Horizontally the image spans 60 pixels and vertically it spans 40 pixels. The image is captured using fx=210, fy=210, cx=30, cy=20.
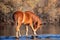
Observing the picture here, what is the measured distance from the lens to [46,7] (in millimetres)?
4008

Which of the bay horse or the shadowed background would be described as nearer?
the bay horse

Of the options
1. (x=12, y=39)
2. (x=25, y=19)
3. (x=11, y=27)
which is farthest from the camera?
(x=11, y=27)

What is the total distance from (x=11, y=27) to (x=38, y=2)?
0.70 m

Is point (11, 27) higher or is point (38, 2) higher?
point (38, 2)

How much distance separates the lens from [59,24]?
4.02m

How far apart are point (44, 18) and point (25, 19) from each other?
Answer: 50.0 inches

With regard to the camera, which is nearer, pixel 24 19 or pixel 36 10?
pixel 24 19

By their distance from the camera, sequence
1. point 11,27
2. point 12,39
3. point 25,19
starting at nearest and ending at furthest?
point 12,39 < point 25,19 < point 11,27

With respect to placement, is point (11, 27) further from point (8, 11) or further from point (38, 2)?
point (38, 2)

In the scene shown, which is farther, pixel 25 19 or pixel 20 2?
pixel 20 2

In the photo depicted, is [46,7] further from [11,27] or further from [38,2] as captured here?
[11,27]

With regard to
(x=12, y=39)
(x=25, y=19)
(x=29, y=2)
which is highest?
(x=29, y=2)

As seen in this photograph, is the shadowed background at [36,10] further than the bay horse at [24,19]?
Yes

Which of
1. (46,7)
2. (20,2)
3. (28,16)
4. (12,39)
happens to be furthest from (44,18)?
(12,39)
